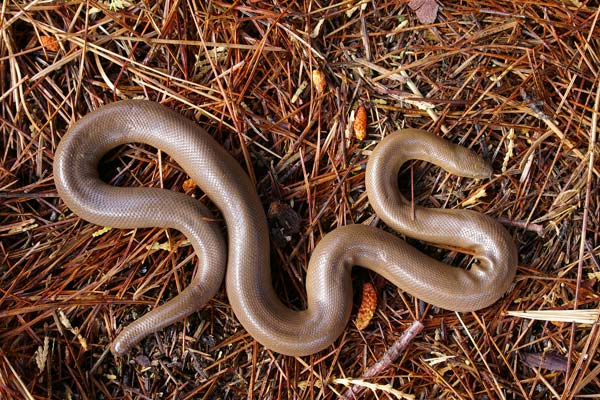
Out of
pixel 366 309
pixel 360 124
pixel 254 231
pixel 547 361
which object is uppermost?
pixel 360 124

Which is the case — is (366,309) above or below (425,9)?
below

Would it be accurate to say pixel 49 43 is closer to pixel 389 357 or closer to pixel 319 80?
pixel 319 80

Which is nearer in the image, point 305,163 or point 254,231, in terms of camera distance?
point 254,231

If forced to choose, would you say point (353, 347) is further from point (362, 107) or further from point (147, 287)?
point (362, 107)

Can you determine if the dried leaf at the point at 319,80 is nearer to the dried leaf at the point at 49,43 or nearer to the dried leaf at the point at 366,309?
the dried leaf at the point at 366,309

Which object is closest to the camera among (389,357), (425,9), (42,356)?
(42,356)

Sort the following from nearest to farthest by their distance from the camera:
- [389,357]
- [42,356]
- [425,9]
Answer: [42,356] → [389,357] → [425,9]

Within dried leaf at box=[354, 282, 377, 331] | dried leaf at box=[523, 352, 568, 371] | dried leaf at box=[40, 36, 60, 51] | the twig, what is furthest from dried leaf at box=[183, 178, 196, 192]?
dried leaf at box=[523, 352, 568, 371]

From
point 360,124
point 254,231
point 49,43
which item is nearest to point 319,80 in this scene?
point 360,124
